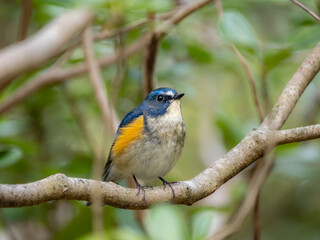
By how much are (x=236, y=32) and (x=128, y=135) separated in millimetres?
1467

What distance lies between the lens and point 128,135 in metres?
4.00

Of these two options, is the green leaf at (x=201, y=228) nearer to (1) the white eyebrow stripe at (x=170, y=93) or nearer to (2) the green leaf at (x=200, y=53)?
(1) the white eyebrow stripe at (x=170, y=93)

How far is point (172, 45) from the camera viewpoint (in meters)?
4.86

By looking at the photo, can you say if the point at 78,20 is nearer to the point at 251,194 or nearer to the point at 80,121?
the point at 251,194

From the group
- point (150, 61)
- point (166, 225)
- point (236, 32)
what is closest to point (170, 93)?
point (150, 61)

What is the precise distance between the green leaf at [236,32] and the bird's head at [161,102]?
129 centimetres

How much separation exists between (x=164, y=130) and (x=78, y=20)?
99.7 inches

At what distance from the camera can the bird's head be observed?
4184 mm

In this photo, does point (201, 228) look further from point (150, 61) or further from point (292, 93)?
point (150, 61)

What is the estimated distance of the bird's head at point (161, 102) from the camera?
165 inches

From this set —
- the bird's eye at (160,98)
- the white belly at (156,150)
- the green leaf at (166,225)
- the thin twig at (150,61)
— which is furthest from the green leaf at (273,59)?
the green leaf at (166,225)

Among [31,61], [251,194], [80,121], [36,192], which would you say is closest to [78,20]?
[31,61]

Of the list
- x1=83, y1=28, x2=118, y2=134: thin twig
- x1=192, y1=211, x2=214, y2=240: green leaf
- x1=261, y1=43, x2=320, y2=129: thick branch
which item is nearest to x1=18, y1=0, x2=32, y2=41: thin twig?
x1=83, y1=28, x2=118, y2=134: thin twig

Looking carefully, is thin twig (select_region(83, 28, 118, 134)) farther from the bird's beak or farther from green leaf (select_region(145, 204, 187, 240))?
green leaf (select_region(145, 204, 187, 240))
